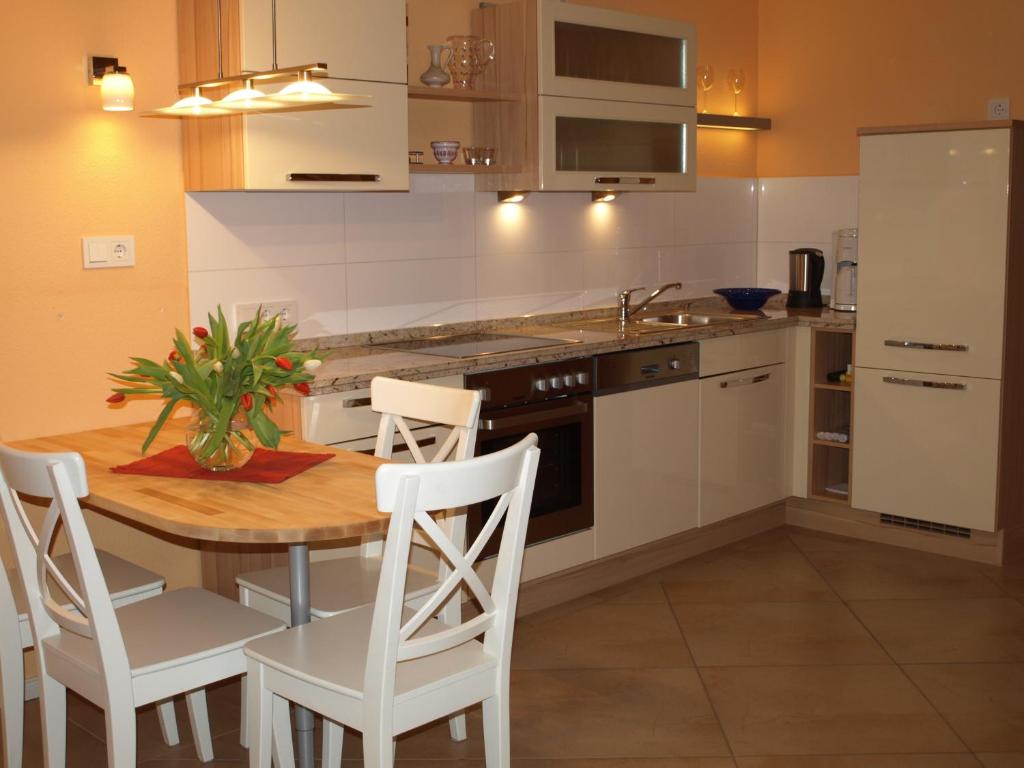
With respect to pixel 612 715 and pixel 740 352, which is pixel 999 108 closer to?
pixel 740 352

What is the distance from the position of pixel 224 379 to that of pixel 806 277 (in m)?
3.18

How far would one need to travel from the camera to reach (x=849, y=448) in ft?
15.6

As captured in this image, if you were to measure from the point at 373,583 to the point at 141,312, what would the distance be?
117 cm

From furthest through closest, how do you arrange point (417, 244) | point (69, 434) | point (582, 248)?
point (582, 248), point (417, 244), point (69, 434)

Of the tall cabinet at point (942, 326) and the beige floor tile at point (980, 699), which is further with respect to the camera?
the tall cabinet at point (942, 326)

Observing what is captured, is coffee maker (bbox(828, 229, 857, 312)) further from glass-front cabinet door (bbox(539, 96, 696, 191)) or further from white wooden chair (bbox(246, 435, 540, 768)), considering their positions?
white wooden chair (bbox(246, 435, 540, 768))

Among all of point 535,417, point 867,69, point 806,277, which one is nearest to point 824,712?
point 535,417

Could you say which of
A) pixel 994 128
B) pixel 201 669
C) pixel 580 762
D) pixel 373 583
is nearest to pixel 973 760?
pixel 580 762

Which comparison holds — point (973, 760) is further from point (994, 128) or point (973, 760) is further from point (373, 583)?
point (994, 128)

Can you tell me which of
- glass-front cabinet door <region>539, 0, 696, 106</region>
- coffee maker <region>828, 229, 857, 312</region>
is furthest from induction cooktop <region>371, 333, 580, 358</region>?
coffee maker <region>828, 229, 857, 312</region>

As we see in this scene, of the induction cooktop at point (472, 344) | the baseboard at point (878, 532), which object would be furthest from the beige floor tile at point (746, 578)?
the induction cooktop at point (472, 344)

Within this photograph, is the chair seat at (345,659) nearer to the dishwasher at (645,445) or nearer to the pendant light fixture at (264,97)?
the pendant light fixture at (264,97)

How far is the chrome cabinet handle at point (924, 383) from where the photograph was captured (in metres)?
4.40

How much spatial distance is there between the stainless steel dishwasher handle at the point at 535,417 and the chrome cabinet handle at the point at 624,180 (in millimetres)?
865
